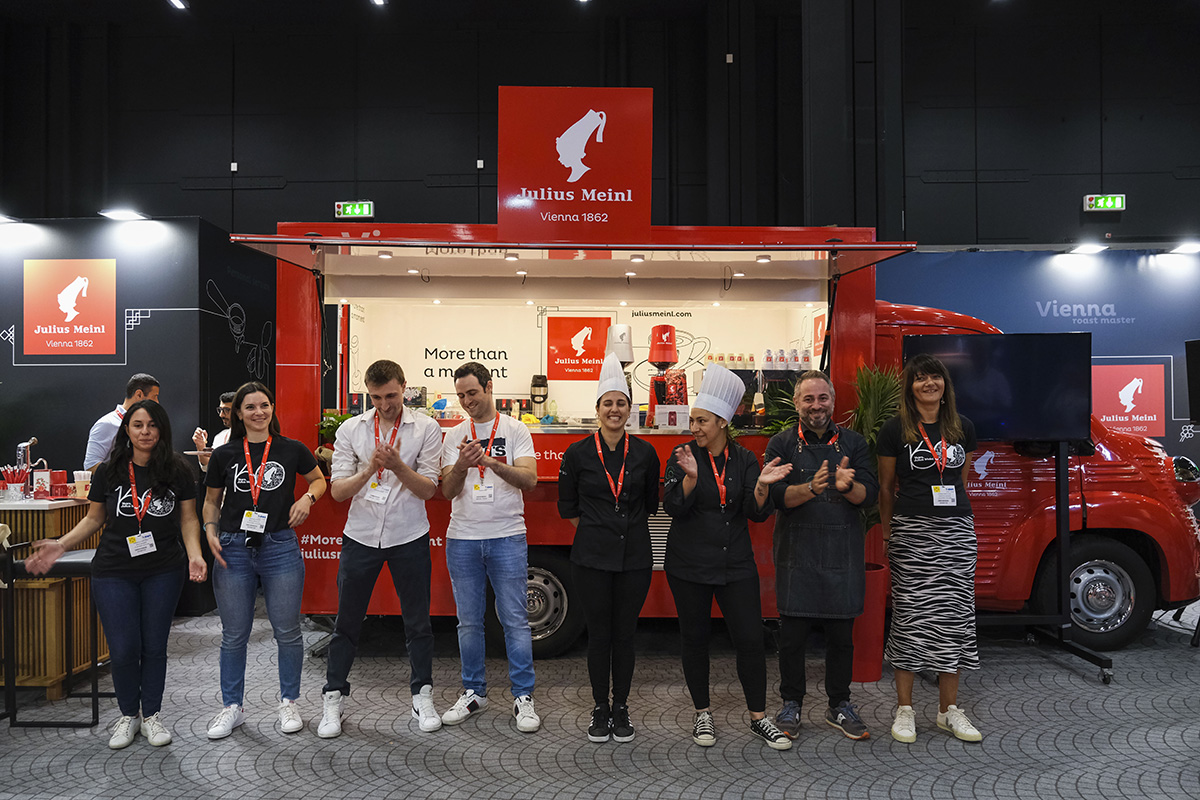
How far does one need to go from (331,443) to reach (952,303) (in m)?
7.04

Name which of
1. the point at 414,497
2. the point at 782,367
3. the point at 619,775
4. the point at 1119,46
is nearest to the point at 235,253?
the point at 414,497

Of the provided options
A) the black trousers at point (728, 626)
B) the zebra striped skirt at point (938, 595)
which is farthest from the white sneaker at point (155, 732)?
the zebra striped skirt at point (938, 595)

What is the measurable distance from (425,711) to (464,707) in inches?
7.4

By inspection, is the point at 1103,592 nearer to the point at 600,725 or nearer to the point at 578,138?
the point at 600,725

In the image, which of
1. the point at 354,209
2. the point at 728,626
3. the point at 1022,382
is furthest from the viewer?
the point at 354,209

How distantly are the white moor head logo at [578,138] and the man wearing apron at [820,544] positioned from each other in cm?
201

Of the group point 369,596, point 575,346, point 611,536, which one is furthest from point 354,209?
point 611,536

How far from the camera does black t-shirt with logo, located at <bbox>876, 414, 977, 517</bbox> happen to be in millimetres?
3391

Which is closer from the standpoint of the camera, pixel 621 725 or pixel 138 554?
pixel 138 554

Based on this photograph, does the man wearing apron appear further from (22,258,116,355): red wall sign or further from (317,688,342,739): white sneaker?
(22,258,116,355): red wall sign

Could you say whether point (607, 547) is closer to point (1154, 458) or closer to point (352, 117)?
point (1154, 458)

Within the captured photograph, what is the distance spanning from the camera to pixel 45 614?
157 inches

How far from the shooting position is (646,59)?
9617 millimetres

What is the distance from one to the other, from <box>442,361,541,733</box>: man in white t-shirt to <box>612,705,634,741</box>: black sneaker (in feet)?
1.24
